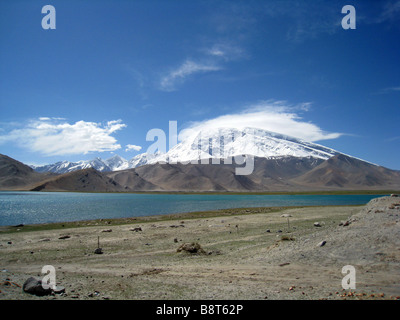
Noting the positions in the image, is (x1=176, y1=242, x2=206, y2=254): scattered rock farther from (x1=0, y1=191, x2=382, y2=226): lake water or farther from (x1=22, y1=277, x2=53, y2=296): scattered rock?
(x1=0, y1=191, x2=382, y2=226): lake water

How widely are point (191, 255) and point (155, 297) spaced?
29.2ft

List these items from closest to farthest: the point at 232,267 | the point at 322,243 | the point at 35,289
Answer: the point at 35,289 < the point at 232,267 < the point at 322,243

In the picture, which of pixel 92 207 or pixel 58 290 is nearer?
pixel 58 290

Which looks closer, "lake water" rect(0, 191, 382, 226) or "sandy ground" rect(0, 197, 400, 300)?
"sandy ground" rect(0, 197, 400, 300)

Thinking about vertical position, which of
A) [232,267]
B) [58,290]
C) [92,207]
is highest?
[58,290]

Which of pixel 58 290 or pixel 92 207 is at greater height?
pixel 58 290

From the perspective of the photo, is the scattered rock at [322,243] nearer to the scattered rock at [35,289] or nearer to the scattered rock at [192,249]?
the scattered rock at [192,249]

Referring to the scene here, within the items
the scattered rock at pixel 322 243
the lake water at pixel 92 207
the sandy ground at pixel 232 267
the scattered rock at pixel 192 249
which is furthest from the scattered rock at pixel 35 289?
the lake water at pixel 92 207

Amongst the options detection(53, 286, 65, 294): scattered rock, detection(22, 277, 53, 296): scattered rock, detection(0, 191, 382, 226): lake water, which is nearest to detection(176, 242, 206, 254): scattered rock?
detection(53, 286, 65, 294): scattered rock

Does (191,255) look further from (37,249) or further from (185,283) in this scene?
(37,249)

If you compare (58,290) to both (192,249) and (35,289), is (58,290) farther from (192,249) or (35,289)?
(192,249)

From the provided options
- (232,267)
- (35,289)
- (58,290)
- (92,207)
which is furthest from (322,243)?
(92,207)
